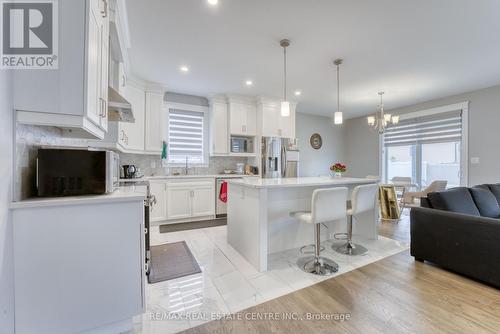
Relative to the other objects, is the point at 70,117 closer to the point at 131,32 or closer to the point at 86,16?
the point at 86,16

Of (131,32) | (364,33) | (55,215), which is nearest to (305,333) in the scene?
(55,215)

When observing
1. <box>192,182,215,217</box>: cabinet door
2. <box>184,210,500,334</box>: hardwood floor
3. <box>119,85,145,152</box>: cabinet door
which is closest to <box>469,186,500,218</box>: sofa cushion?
<box>184,210,500,334</box>: hardwood floor

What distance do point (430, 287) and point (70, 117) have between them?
313 cm

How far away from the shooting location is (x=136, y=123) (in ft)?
12.9

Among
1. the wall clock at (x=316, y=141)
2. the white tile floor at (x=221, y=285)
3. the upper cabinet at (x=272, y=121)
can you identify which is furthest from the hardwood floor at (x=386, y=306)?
the wall clock at (x=316, y=141)

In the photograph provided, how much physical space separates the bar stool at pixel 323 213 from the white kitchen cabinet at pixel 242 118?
2888 millimetres

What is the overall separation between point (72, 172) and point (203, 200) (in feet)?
9.67

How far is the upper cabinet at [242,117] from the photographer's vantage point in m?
4.73

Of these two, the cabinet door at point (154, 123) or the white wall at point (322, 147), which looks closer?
the cabinet door at point (154, 123)

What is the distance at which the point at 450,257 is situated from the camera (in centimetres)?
218

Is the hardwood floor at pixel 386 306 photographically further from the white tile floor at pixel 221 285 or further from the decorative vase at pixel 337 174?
the decorative vase at pixel 337 174

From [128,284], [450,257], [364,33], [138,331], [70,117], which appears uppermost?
[364,33]

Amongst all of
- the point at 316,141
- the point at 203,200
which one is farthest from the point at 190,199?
the point at 316,141

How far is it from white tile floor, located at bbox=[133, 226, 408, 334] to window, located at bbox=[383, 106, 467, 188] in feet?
10.8
